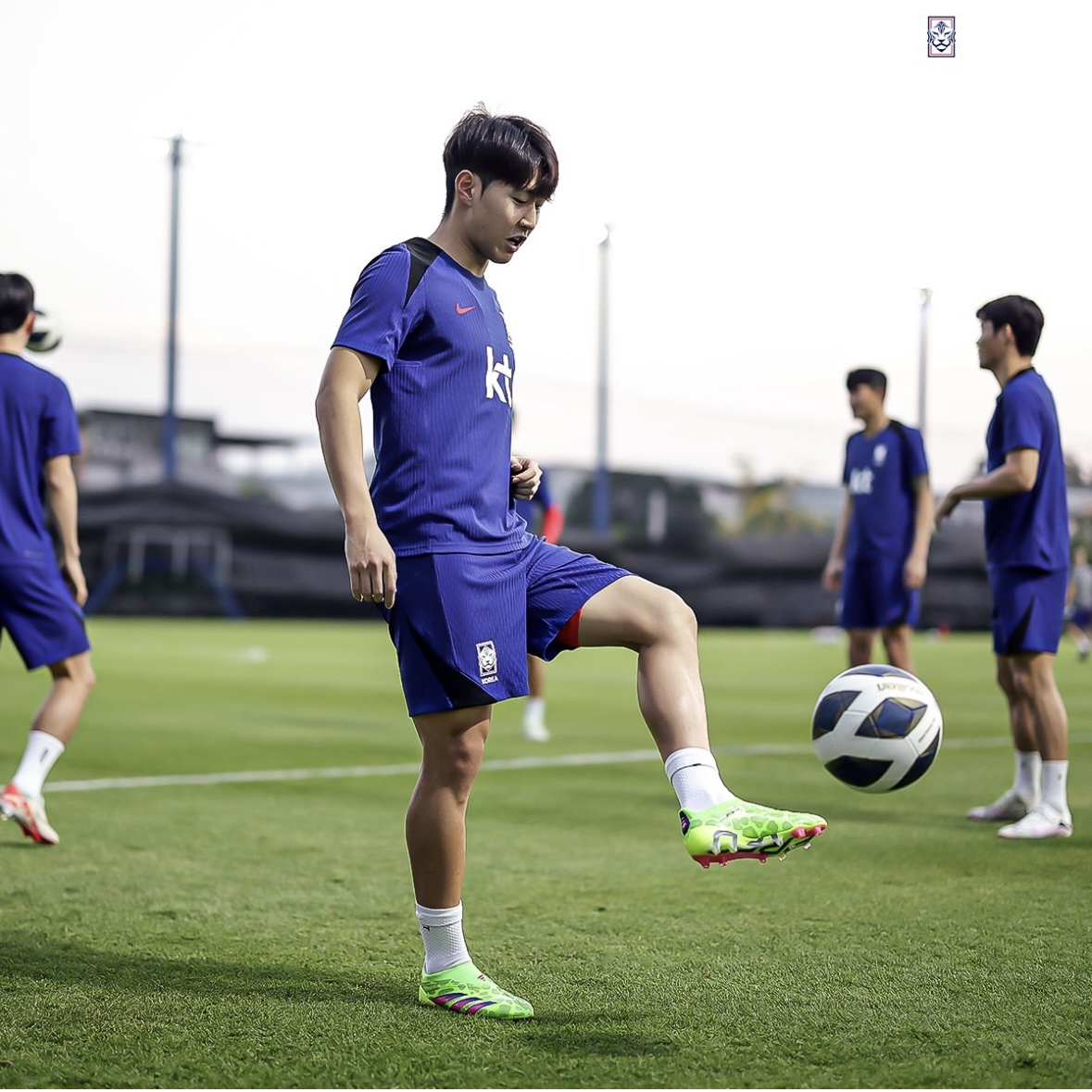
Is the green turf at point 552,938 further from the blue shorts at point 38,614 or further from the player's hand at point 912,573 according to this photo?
the player's hand at point 912,573

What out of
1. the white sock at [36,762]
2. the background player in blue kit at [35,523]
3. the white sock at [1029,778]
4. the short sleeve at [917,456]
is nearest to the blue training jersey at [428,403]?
the background player in blue kit at [35,523]

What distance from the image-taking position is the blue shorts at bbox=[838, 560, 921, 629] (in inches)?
316

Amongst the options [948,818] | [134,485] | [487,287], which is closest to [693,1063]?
[487,287]

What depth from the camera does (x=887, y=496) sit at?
8.23 meters

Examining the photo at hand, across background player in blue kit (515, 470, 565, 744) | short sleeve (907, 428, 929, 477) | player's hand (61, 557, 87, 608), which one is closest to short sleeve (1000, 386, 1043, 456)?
short sleeve (907, 428, 929, 477)

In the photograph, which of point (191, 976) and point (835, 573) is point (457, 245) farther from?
point (835, 573)

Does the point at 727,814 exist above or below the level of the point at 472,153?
below

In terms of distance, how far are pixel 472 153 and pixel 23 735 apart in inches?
274

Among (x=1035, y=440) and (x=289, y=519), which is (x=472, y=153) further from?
(x=289, y=519)

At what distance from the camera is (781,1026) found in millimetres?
3037

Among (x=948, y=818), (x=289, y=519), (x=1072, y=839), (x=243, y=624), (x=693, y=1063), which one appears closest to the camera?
(x=693, y=1063)

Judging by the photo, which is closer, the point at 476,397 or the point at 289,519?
the point at 476,397

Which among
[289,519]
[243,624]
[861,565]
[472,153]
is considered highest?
[472,153]

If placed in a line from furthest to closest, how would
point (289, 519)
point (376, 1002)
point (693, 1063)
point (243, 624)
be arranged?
point (289, 519), point (243, 624), point (376, 1002), point (693, 1063)
